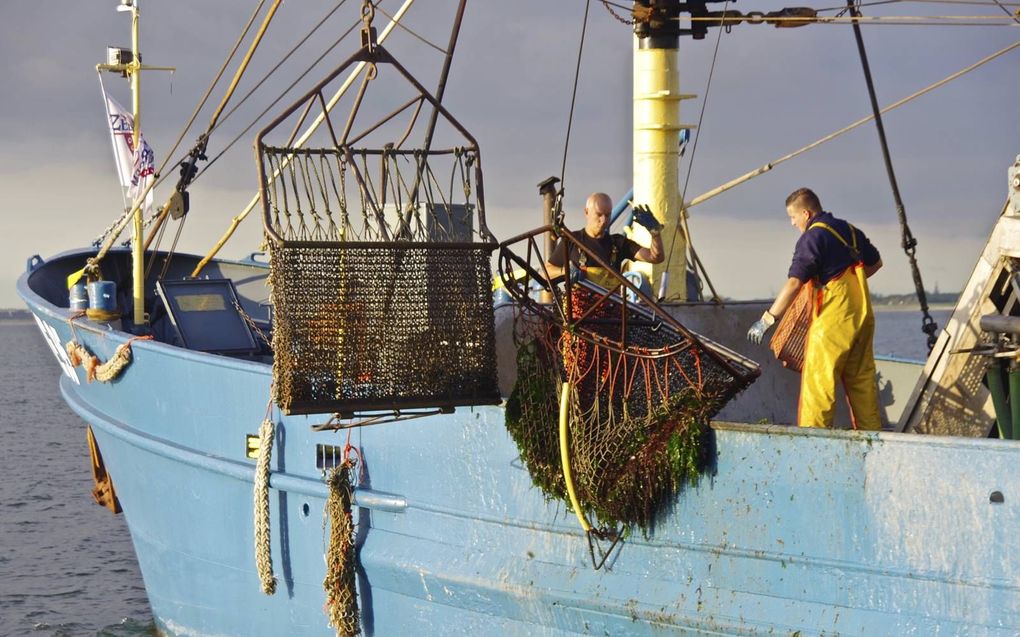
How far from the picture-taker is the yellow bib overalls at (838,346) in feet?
21.7

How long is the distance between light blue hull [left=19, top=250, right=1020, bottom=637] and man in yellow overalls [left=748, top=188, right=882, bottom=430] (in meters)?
0.64

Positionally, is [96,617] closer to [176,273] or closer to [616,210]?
[176,273]

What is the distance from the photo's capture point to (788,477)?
6125 millimetres

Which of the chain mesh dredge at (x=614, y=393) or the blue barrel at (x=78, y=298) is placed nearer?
the chain mesh dredge at (x=614, y=393)

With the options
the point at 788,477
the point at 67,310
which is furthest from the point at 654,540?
the point at 67,310

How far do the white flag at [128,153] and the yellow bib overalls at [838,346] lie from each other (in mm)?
6581

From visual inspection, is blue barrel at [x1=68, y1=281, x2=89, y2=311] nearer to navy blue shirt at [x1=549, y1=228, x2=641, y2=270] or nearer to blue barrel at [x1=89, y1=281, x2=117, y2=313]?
blue barrel at [x1=89, y1=281, x2=117, y2=313]

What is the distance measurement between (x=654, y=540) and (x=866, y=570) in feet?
3.60

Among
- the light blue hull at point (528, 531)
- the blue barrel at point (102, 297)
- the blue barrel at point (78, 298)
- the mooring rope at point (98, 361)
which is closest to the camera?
the light blue hull at point (528, 531)

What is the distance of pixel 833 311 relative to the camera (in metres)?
6.63

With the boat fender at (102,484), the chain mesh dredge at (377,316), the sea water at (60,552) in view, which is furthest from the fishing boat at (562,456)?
the sea water at (60,552)

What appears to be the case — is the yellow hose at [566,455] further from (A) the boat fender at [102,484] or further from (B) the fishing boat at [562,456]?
(A) the boat fender at [102,484]

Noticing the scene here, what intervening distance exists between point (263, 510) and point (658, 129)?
12.9ft

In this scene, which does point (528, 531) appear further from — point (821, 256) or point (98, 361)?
point (98, 361)
